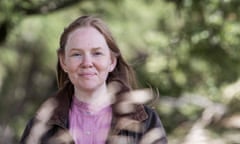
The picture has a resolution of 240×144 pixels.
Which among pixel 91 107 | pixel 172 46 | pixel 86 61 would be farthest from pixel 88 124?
pixel 172 46

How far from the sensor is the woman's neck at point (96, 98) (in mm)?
2172

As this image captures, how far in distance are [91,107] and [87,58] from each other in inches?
6.1

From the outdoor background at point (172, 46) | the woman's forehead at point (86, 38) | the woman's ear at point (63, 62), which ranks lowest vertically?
the outdoor background at point (172, 46)

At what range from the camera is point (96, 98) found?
2.17m

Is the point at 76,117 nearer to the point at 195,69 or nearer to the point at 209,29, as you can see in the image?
the point at 209,29

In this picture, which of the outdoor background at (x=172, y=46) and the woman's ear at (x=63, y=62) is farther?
the outdoor background at (x=172, y=46)

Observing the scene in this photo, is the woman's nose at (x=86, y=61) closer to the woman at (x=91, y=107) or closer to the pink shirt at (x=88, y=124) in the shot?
the woman at (x=91, y=107)

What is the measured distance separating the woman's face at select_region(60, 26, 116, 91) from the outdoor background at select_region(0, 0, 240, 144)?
1045 mm

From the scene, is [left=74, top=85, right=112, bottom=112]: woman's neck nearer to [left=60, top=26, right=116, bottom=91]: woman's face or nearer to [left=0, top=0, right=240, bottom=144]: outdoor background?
[left=60, top=26, right=116, bottom=91]: woman's face

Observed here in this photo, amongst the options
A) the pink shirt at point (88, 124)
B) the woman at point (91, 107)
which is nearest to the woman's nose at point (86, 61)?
the woman at point (91, 107)

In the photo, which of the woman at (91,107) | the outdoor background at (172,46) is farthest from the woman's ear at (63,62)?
the outdoor background at (172,46)

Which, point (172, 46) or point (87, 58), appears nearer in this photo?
point (87, 58)

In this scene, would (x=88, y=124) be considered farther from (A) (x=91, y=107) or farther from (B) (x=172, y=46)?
(B) (x=172, y=46)

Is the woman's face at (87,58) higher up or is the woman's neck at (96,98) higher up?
the woman's face at (87,58)
